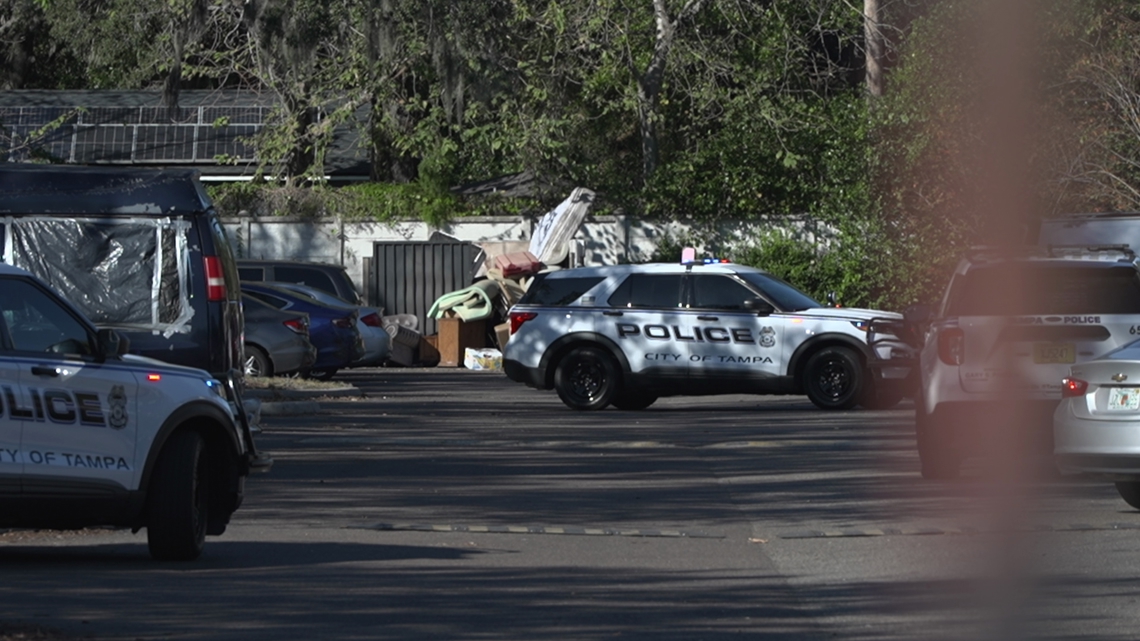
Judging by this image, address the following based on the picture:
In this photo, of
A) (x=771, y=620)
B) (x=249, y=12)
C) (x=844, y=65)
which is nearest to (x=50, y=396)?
(x=771, y=620)

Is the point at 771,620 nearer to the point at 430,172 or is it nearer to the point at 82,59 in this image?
the point at 430,172

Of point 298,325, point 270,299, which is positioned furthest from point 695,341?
point 270,299

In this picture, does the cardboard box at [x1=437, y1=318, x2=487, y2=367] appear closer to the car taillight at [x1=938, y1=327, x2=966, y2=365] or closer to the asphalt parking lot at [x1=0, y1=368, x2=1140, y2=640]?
the asphalt parking lot at [x1=0, y1=368, x2=1140, y2=640]

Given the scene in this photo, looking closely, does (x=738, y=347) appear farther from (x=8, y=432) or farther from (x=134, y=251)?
(x=8, y=432)

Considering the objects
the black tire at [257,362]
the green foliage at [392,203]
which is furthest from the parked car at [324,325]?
the green foliage at [392,203]

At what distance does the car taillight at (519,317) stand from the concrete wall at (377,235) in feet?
34.8

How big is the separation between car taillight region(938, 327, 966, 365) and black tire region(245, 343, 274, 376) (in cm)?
1236

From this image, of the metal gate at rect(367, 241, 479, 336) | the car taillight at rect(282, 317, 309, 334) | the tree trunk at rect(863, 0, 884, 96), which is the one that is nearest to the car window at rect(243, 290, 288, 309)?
the car taillight at rect(282, 317, 309, 334)

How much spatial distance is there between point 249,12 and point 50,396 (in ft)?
35.4

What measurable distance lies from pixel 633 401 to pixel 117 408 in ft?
41.2

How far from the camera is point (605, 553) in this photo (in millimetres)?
8703

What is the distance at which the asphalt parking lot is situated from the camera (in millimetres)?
6270

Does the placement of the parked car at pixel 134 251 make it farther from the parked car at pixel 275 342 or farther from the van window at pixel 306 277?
the van window at pixel 306 277

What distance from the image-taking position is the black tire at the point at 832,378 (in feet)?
61.7
